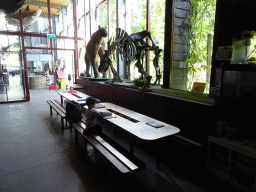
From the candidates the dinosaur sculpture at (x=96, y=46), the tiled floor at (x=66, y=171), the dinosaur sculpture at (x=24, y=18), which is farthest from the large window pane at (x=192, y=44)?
the dinosaur sculpture at (x=24, y=18)

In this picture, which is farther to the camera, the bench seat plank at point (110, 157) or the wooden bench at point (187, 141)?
the wooden bench at point (187, 141)

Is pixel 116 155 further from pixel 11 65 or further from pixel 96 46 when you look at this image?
pixel 11 65

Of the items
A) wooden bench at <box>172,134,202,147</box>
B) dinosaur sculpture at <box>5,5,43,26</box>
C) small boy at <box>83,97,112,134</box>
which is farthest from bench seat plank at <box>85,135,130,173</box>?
dinosaur sculpture at <box>5,5,43,26</box>

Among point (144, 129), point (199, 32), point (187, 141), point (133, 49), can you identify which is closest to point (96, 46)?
point (133, 49)

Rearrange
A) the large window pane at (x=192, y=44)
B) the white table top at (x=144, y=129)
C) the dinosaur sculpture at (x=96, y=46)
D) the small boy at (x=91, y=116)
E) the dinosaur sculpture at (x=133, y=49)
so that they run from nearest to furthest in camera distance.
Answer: the white table top at (x=144, y=129) → the small boy at (x=91, y=116) → the large window pane at (x=192, y=44) → the dinosaur sculpture at (x=133, y=49) → the dinosaur sculpture at (x=96, y=46)

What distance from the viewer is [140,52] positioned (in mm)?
3936

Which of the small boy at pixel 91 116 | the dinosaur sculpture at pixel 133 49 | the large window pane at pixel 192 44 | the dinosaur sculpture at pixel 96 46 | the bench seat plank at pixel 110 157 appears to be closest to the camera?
the bench seat plank at pixel 110 157

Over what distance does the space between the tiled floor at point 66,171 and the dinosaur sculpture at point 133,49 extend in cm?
171

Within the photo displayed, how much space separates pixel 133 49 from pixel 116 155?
2.88 meters

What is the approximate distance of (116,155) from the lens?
7.36 feet

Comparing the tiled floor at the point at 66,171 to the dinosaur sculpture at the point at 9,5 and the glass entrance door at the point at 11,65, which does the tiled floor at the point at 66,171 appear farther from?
the glass entrance door at the point at 11,65

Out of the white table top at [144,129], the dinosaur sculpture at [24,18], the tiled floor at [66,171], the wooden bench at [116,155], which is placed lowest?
the tiled floor at [66,171]

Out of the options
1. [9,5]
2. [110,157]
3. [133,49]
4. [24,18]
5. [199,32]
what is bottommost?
[110,157]

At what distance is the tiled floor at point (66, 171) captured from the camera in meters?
2.28
